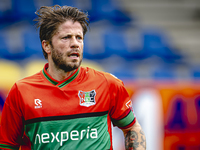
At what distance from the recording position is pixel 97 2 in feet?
21.2

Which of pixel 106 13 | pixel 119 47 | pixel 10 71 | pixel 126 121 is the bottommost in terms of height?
pixel 126 121

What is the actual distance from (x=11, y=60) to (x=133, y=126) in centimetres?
414

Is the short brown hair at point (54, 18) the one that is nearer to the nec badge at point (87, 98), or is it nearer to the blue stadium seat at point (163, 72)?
the nec badge at point (87, 98)

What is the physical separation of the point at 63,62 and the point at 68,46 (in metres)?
0.13

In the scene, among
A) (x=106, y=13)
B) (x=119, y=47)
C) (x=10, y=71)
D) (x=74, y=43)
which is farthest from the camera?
(x=106, y=13)

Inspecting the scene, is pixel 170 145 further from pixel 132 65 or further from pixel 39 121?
pixel 39 121

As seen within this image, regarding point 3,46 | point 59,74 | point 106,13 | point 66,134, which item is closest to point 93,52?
point 106,13

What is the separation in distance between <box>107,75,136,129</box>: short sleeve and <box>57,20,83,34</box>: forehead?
456 mm

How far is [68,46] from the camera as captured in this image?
199cm

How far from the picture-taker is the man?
189cm

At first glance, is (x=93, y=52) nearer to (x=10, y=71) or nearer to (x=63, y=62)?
(x=10, y=71)

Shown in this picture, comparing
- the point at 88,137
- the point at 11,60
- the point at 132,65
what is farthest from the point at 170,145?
the point at 11,60

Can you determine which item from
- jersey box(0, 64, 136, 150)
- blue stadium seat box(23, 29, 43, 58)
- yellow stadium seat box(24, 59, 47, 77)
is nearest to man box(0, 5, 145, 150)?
jersey box(0, 64, 136, 150)

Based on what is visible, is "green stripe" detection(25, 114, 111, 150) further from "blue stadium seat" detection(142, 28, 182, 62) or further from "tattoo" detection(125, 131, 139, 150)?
"blue stadium seat" detection(142, 28, 182, 62)
